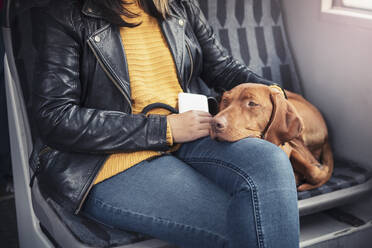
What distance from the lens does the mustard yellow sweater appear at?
153 centimetres

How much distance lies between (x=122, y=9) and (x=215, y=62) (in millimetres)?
498

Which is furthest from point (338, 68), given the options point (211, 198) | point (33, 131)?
point (33, 131)

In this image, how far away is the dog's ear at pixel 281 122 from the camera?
1597 mm

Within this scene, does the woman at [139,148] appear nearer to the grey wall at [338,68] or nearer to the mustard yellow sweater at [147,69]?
the mustard yellow sweater at [147,69]

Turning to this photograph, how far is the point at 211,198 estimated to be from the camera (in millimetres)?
1387

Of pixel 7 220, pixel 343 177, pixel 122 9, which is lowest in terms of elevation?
pixel 7 220

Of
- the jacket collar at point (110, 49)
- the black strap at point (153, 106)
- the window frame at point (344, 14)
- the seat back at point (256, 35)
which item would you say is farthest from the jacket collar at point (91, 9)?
the window frame at point (344, 14)

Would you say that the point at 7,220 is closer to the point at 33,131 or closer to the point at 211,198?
the point at 33,131

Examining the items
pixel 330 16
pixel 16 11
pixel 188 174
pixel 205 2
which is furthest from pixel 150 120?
pixel 330 16

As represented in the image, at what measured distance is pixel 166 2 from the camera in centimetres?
A: 171

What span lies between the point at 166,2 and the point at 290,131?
2.15 ft

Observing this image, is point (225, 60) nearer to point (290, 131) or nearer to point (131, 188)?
point (290, 131)

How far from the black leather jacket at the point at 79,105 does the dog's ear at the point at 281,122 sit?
381 mm

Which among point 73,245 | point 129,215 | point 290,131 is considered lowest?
point 73,245
